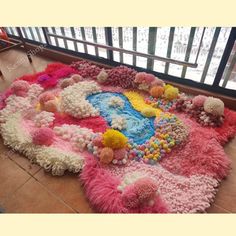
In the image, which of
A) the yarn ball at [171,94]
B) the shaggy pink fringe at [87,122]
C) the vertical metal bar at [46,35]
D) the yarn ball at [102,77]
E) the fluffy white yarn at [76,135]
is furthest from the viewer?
the vertical metal bar at [46,35]

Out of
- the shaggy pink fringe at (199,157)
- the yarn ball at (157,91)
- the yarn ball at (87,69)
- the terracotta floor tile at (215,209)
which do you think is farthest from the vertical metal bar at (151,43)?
the terracotta floor tile at (215,209)

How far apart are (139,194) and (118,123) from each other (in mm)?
434

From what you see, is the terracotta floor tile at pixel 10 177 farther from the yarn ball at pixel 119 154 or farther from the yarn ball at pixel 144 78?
the yarn ball at pixel 144 78

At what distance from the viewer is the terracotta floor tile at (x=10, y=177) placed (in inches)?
35.7

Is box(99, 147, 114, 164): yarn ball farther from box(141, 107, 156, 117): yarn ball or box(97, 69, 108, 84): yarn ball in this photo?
box(97, 69, 108, 84): yarn ball

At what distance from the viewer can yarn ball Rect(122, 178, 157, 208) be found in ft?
2.51

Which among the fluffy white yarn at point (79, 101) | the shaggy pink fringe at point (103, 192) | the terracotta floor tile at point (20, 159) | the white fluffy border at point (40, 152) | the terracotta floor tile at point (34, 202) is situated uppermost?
the fluffy white yarn at point (79, 101)

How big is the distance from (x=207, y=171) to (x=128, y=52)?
0.91 metres

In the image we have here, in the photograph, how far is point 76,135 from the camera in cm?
106

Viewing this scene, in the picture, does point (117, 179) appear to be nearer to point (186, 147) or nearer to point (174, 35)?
point (186, 147)

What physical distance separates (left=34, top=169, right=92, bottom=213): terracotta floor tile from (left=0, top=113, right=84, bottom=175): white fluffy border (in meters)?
0.03

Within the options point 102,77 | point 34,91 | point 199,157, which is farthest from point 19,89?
point 199,157

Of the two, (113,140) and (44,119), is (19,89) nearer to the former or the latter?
(44,119)

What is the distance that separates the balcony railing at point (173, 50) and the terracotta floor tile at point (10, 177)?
0.97 meters
